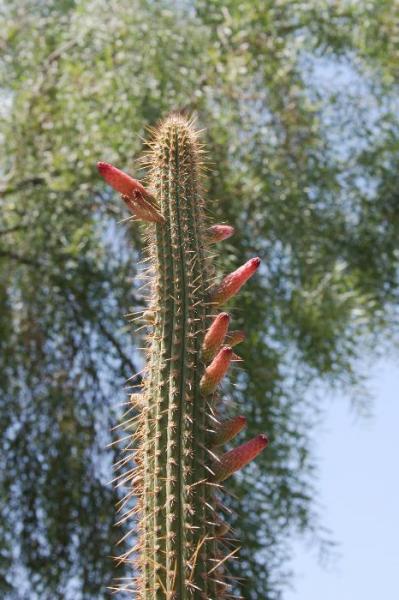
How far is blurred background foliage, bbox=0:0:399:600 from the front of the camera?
454 centimetres

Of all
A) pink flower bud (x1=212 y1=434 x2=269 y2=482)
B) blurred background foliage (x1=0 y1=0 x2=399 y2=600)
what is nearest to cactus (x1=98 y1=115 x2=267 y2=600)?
pink flower bud (x1=212 y1=434 x2=269 y2=482)

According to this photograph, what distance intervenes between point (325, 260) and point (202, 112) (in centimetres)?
81

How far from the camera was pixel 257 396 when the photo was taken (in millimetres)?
4434

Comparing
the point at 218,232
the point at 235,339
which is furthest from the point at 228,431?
the point at 218,232

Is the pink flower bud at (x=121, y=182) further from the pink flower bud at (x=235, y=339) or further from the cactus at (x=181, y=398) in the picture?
the pink flower bud at (x=235, y=339)

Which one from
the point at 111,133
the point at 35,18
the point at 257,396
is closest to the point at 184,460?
the point at 257,396

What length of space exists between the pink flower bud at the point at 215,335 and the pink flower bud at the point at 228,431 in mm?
104

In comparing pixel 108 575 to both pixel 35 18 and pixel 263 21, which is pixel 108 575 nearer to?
pixel 263 21

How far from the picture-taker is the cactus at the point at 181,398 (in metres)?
1.50

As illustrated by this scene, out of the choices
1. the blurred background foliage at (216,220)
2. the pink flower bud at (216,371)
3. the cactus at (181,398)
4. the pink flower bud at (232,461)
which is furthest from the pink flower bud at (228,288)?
the blurred background foliage at (216,220)

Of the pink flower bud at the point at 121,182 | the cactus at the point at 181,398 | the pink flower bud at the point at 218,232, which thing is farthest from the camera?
the pink flower bud at the point at 218,232

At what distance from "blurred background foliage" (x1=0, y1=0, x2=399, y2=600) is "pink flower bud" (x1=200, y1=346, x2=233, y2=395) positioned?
2732mm

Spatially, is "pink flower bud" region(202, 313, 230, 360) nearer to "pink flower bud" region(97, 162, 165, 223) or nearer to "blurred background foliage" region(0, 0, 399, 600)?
"pink flower bud" region(97, 162, 165, 223)

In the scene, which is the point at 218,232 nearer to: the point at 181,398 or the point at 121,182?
the point at 121,182
